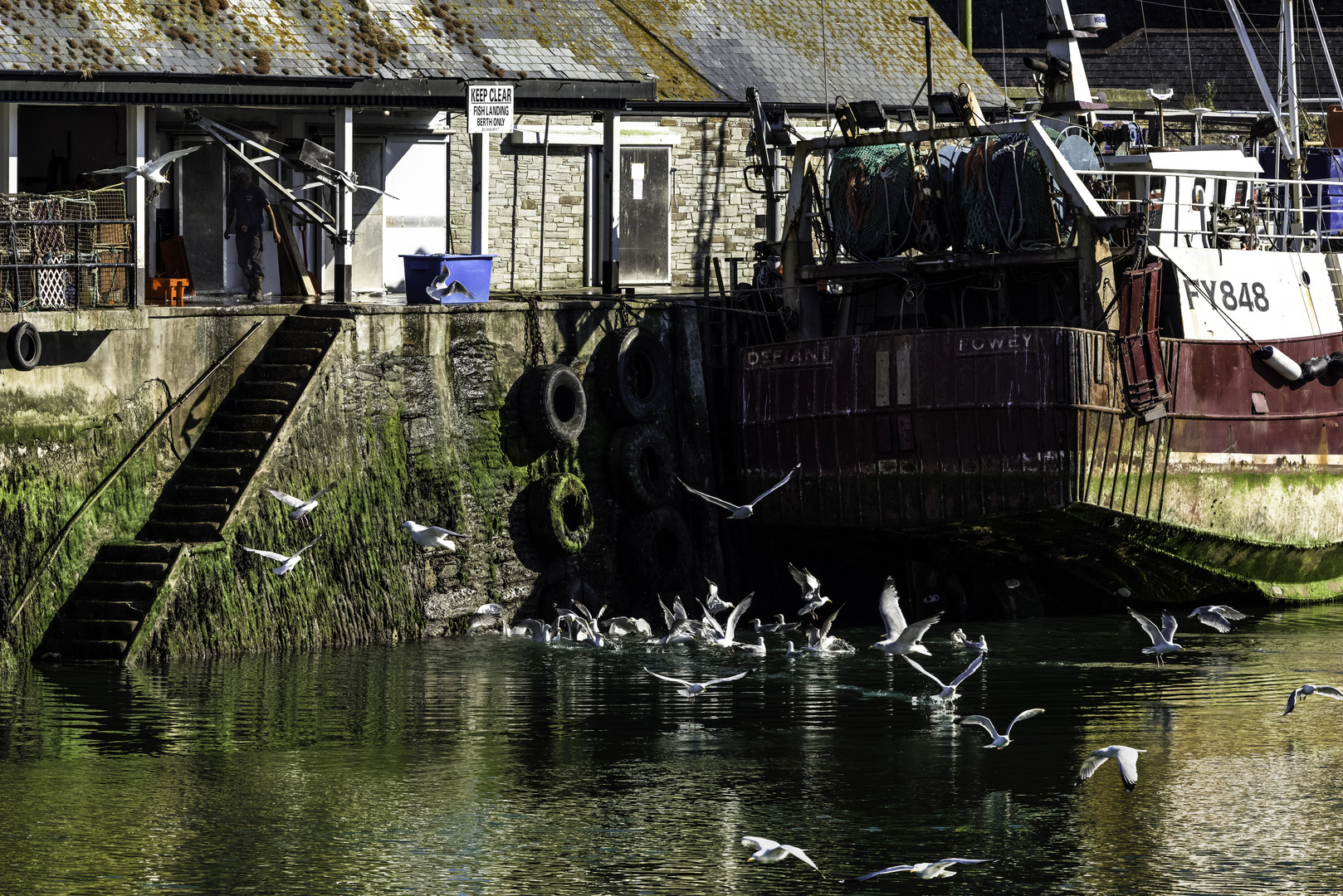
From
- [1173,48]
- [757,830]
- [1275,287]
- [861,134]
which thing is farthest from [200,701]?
[1173,48]

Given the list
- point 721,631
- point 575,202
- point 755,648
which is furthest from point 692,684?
point 575,202

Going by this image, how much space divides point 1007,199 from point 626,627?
582 centimetres

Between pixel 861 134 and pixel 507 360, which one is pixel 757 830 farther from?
pixel 861 134

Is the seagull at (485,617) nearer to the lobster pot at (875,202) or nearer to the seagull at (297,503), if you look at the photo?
the seagull at (297,503)

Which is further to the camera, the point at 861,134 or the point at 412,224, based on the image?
the point at 412,224

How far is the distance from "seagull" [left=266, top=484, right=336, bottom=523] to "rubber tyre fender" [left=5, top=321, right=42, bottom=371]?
2.35 m

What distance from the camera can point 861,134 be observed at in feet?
79.1

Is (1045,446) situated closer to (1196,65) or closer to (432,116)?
(432,116)

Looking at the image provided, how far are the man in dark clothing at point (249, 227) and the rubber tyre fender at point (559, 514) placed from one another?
12.9 ft

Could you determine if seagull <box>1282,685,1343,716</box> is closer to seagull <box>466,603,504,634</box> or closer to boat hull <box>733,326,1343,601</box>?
boat hull <box>733,326,1343,601</box>

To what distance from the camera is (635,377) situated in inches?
940

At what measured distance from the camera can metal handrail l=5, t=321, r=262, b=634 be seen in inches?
752

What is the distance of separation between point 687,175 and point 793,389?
7233 millimetres

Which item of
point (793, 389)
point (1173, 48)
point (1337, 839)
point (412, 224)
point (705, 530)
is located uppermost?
point (1173, 48)
